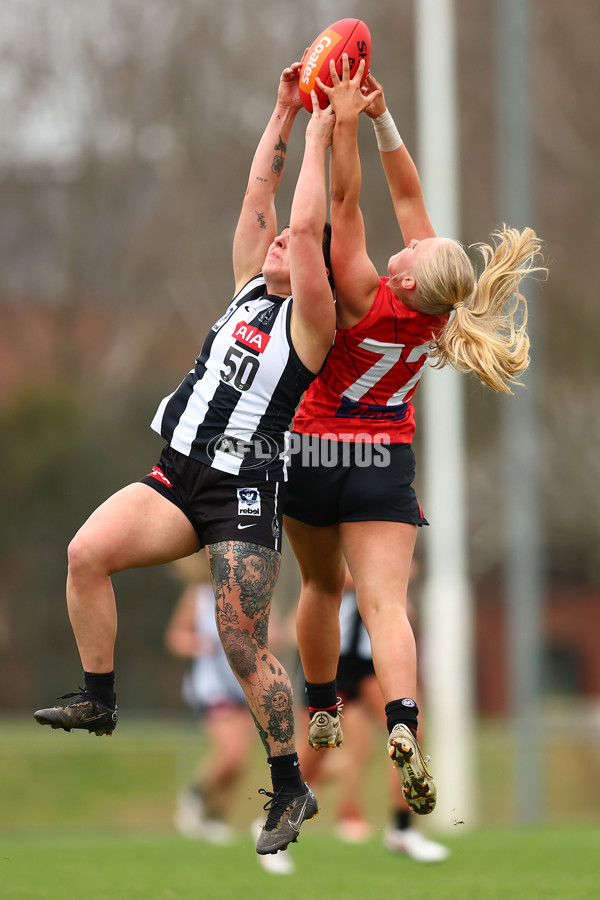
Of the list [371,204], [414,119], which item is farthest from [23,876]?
[414,119]

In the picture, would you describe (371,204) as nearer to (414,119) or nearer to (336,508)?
(414,119)

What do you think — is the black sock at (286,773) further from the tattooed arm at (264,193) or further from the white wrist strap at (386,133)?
the white wrist strap at (386,133)

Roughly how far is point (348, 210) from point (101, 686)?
2007 millimetres

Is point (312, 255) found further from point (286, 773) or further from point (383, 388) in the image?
point (286, 773)

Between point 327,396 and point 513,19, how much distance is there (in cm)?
763

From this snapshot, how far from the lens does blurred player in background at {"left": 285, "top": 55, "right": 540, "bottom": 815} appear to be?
473 cm

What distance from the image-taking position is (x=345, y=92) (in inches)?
186

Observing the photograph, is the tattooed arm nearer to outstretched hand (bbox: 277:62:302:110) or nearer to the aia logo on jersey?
outstretched hand (bbox: 277:62:302:110)

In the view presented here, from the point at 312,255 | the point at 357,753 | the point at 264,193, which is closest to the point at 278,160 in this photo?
the point at 264,193

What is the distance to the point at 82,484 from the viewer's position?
62.2 feet

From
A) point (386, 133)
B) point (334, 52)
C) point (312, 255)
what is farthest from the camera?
point (386, 133)

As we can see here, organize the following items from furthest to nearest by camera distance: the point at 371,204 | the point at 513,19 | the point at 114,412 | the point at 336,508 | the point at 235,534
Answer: the point at 114,412 → the point at 371,204 → the point at 513,19 → the point at 336,508 → the point at 235,534

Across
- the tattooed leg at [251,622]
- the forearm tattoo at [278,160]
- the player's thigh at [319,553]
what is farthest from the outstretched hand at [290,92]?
the tattooed leg at [251,622]

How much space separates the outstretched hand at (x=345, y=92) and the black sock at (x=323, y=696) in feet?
7.61
